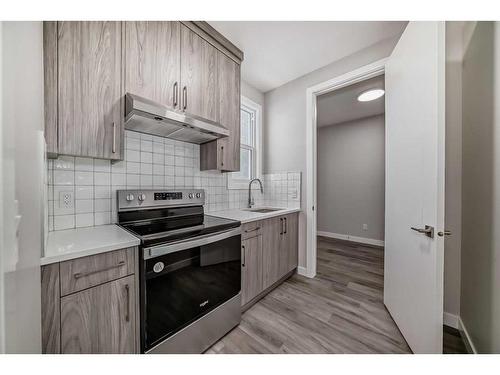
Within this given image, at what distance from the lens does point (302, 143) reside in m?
2.30

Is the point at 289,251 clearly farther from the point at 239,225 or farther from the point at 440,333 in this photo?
the point at 440,333

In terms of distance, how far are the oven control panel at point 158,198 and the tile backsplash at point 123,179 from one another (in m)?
0.08

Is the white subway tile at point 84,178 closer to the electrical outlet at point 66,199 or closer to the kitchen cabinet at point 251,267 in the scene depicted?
the electrical outlet at point 66,199

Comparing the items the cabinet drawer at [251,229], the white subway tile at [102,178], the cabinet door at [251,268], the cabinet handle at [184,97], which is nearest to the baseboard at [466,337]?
the cabinet door at [251,268]

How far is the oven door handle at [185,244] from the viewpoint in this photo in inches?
37.3

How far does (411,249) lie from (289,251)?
3.79 ft

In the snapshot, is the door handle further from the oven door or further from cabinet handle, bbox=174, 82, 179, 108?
cabinet handle, bbox=174, 82, 179, 108

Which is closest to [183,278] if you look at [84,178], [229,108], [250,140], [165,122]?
[84,178]

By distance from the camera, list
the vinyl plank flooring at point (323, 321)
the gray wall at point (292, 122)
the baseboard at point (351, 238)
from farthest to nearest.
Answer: the baseboard at point (351, 238) < the gray wall at point (292, 122) < the vinyl plank flooring at point (323, 321)

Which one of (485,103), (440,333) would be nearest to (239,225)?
(440,333)

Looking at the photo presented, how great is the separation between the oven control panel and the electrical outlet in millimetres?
246

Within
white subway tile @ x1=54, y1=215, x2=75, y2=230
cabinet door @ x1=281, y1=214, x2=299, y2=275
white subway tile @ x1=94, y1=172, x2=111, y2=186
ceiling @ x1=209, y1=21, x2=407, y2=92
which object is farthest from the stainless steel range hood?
cabinet door @ x1=281, y1=214, x2=299, y2=275

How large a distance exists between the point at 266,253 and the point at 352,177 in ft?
9.57

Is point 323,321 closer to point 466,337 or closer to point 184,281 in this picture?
point 466,337
